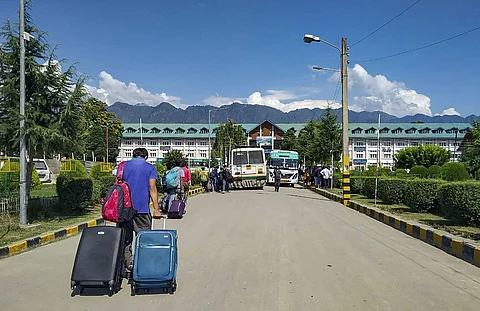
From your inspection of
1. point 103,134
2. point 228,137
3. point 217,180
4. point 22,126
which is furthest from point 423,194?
point 228,137

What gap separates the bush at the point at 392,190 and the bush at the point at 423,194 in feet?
6.34

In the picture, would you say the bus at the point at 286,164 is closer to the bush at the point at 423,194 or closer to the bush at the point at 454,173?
the bush at the point at 454,173

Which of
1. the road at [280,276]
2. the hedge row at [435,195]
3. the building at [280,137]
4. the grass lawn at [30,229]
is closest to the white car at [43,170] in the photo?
the grass lawn at [30,229]

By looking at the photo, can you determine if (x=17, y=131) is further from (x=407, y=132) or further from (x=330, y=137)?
(x=407, y=132)

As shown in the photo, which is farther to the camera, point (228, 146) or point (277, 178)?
point (228, 146)

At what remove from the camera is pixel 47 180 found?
108 feet

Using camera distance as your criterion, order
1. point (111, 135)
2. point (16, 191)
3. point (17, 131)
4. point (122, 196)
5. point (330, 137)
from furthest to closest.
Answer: point (111, 135)
point (330, 137)
point (16, 191)
point (17, 131)
point (122, 196)

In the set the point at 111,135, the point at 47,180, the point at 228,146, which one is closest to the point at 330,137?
the point at 47,180

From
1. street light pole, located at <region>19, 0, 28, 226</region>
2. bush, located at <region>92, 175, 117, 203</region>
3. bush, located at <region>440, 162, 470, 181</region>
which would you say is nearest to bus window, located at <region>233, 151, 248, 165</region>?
bush, located at <region>440, 162, 470, 181</region>

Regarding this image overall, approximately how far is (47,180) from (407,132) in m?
78.1

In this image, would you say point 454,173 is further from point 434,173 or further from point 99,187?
point 99,187

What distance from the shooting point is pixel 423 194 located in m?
14.5

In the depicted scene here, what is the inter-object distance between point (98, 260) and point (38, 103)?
7401 millimetres

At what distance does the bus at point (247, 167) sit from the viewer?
32812mm
